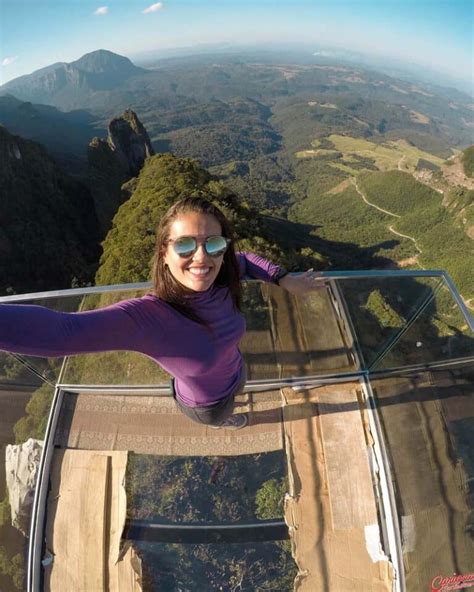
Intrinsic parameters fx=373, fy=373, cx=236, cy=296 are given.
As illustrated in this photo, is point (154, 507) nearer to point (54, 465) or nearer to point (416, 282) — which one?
point (54, 465)

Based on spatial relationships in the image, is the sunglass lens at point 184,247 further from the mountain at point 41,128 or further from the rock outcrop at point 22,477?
the mountain at point 41,128

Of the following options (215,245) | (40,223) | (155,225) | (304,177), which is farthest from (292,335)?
(304,177)

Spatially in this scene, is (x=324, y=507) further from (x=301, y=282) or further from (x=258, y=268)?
(x=258, y=268)

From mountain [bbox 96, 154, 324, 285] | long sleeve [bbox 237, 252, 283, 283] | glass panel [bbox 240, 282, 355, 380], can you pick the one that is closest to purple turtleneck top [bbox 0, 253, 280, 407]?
long sleeve [bbox 237, 252, 283, 283]

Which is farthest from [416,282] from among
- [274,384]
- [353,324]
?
[274,384]

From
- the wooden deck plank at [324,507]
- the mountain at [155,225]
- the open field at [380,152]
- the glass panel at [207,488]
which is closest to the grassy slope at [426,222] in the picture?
the open field at [380,152]

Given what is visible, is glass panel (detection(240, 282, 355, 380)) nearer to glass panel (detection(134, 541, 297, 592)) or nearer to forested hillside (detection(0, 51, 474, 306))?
glass panel (detection(134, 541, 297, 592))
